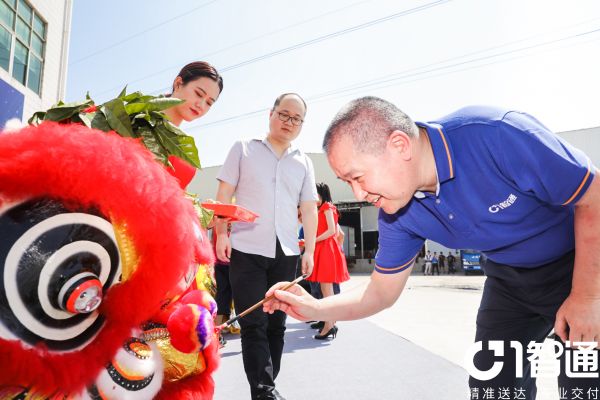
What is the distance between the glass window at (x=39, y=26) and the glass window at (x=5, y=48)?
937 mm

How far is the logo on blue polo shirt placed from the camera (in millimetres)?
1239

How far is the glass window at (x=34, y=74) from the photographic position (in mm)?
8250

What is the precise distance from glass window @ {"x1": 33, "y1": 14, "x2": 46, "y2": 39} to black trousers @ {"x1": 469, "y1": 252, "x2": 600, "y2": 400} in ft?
33.1

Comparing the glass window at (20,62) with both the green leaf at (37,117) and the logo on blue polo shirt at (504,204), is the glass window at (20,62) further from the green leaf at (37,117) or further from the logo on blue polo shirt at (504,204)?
the logo on blue polo shirt at (504,204)

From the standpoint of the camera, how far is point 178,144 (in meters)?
1.11

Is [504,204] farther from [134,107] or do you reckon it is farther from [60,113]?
[60,113]

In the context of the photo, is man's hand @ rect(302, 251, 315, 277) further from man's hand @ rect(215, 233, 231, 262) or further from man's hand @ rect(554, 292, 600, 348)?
man's hand @ rect(554, 292, 600, 348)

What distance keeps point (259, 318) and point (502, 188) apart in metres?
1.23

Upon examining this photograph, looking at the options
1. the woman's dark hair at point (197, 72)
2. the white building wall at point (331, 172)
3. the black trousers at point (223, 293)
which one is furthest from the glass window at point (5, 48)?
the white building wall at point (331, 172)

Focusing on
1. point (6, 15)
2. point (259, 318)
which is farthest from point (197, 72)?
point (6, 15)

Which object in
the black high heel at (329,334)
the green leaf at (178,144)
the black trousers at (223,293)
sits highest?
the green leaf at (178,144)

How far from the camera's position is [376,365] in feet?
8.69

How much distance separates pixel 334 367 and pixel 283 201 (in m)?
1.21

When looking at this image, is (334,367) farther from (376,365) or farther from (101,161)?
(101,161)
